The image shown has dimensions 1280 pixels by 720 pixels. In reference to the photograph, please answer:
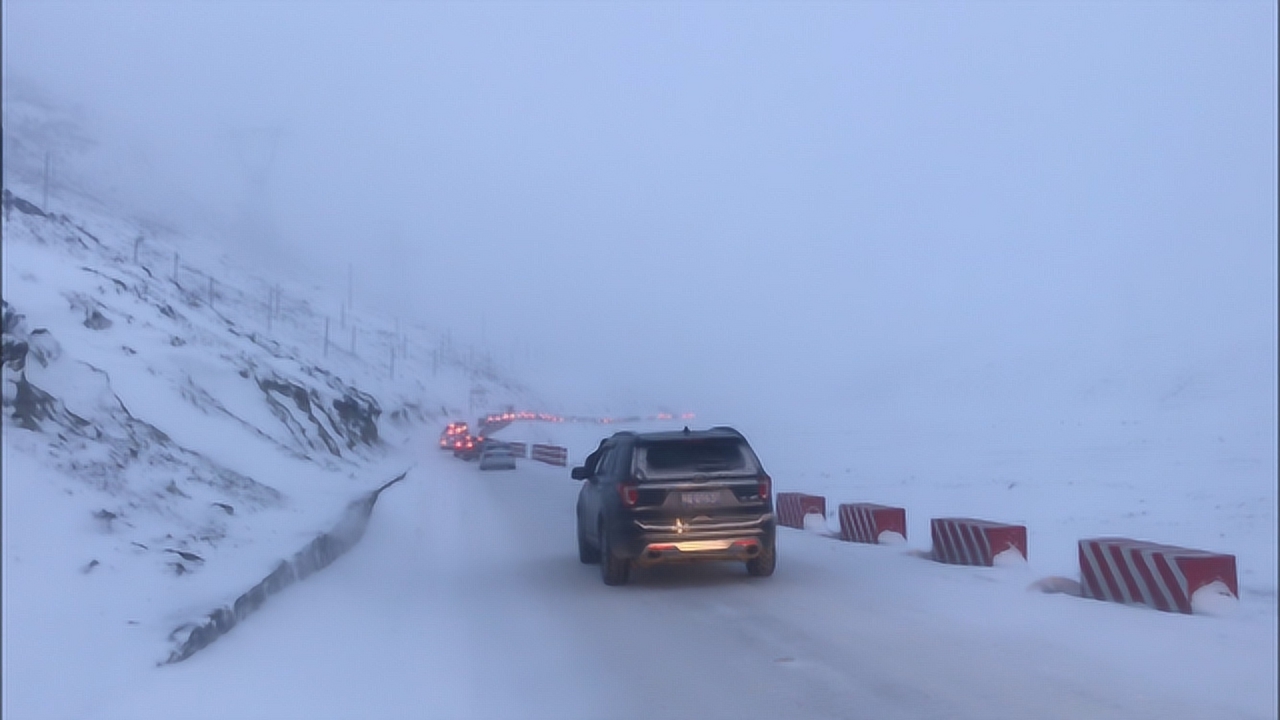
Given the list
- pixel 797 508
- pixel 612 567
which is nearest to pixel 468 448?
pixel 797 508

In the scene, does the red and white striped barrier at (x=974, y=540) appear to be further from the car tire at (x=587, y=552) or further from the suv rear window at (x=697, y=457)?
the car tire at (x=587, y=552)

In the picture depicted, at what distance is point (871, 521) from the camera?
60.9 ft

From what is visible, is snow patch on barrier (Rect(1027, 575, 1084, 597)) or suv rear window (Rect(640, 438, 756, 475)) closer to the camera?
snow patch on barrier (Rect(1027, 575, 1084, 597))

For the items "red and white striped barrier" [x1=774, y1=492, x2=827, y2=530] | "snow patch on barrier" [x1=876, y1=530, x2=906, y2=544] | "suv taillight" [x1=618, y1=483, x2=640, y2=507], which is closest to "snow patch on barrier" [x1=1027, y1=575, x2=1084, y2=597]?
"suv taillight" [x1=618, y1=483, x2=640, y2=507]

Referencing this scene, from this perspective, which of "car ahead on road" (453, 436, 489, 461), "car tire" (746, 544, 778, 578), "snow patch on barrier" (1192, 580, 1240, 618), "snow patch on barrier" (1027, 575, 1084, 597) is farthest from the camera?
"car ahead on road" (453, 436, 489, 461)

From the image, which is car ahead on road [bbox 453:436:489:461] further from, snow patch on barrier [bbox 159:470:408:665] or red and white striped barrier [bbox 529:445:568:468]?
snow patch on barrier [bbox 159:470:408:665]

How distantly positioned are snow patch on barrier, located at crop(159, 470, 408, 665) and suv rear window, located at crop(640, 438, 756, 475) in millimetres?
4440

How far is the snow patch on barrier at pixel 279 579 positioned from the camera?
8.82m

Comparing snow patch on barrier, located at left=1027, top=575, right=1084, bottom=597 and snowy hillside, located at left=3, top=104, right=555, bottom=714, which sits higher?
snowy hillside, located at left=3, top=104, right=555, bottom=714

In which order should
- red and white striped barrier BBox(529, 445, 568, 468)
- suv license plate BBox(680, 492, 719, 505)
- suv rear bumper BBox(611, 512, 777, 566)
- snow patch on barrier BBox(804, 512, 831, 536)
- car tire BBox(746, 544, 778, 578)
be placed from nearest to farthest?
1. suv rear bumper BBox(611, 512, 777, 566)
2. suv license plate BBox(680, 492, 719, 505)
3. car tire BBox(746, 544, 778, 578)
4. snow patch on barrier BBox(804, 512, 831, 536)
5. red and white striped barrier BBox(529, 445, 568, 468)

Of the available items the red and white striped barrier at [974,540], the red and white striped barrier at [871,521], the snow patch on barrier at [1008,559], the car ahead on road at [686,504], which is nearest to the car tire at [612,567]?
the car ahead on road at [686,504]

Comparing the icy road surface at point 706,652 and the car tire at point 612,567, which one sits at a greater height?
the car tire at point 612,567

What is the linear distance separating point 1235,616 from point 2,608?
400 inches

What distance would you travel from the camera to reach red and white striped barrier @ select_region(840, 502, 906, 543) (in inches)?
724
